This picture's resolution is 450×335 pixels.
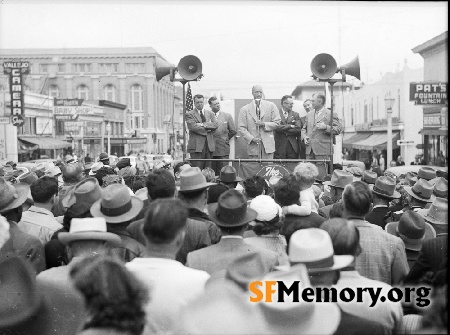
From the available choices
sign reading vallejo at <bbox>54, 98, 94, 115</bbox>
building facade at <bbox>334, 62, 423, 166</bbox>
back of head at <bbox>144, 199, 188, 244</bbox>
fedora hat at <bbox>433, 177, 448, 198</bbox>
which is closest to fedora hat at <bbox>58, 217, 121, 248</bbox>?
back of head at <bbox>144, 199, 188, 244</bbox>

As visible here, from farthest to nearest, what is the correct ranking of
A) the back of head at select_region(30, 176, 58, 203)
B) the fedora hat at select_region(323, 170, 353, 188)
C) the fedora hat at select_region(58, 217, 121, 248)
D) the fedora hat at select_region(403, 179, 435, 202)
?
the fedora hat at select_region(323, 170, 353, 188)
the fedora hat at select_region(403, 179, 435, 202)
the back of head at select_region(30, 176, 58, 203)
the fedora hat at select_region(58, 217, 121, 248)

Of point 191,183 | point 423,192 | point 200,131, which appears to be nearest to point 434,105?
point 200,131

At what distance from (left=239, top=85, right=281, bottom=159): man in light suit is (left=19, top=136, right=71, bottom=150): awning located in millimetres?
32957

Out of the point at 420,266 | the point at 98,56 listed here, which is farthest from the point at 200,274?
the point at 98,56

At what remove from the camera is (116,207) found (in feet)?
13.9

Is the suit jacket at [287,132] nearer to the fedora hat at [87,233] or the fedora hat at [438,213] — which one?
the fedora hat at [438,213]

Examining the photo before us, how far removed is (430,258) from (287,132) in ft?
22.1

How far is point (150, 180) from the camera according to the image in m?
4.71

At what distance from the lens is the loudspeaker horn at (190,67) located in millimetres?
9492

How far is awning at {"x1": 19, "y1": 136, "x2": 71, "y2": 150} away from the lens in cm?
4106

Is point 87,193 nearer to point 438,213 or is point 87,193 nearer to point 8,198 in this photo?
point 8,198

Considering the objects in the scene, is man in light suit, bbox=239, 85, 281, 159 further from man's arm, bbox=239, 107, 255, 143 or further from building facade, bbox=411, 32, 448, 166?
building facade, bbox=411, 32, 448, 166

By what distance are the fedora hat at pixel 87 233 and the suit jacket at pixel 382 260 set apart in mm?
1582

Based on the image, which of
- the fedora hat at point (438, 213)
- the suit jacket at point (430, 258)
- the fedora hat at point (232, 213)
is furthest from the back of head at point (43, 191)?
the fedora hat at point (438, 213)
